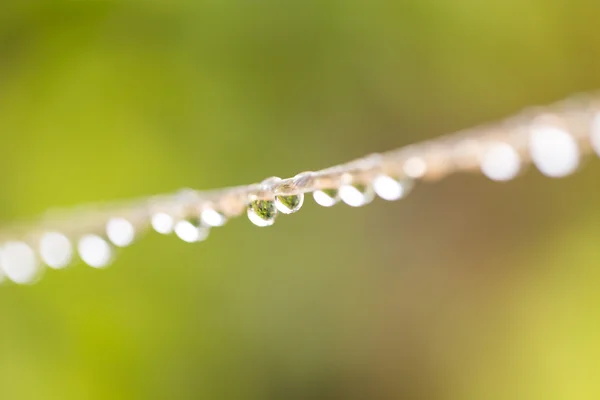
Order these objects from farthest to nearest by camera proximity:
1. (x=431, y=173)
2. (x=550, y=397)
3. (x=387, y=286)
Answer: (x=387, y=286), (x=550, y=397), (x=431, y=173)

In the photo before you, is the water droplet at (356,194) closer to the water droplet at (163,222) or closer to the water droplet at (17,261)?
the water droplet at (163,222)

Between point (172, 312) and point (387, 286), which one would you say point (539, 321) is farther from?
point (172, 312)

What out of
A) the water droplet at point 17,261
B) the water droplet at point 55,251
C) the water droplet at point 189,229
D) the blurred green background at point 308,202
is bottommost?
the water droplet at point 189,229

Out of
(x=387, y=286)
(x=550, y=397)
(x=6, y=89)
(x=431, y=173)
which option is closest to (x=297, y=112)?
(x=387, y=286)

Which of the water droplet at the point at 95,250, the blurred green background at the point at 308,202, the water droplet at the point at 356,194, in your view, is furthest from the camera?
the blurred green background at the point at 308,202

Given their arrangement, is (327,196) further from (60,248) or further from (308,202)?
(308,202)

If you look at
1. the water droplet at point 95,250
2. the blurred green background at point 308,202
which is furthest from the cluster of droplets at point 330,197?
the blurred green background at point 308,202

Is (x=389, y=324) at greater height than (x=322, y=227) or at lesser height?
lesser

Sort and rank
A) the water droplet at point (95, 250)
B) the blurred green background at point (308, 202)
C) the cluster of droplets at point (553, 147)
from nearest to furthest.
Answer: the cluster of droplets at point (553, 147), the water droplet at point (95, 250), the blurred green background at point (308, 202)
